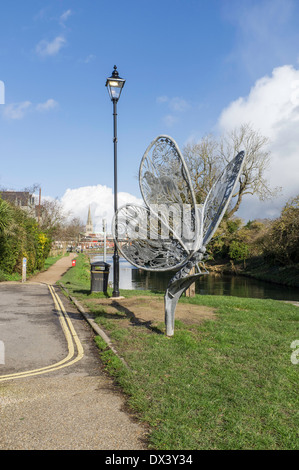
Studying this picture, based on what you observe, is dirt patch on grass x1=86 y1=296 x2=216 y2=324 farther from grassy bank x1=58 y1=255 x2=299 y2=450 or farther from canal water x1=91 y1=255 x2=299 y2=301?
canal water x1=91 y1=255 x2=299 y2=301

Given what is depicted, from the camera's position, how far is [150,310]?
10539 mm

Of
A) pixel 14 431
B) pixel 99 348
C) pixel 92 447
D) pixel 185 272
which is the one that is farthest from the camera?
pixel 185 272

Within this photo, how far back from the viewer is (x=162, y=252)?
7836 millimetres

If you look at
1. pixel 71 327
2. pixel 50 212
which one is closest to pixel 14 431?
pixel 71 327

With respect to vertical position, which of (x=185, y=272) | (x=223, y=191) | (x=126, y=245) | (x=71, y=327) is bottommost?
(x=71, y=327)

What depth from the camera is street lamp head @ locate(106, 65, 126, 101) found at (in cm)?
1213

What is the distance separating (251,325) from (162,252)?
332 centimetres

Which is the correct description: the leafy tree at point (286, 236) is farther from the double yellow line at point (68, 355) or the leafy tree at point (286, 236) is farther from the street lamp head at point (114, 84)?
the double yellow line at point (68, 355)

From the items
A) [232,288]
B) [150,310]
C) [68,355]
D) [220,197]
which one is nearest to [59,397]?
[68,355]

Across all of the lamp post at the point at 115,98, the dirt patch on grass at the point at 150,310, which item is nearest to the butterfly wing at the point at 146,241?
the dirt patch on grass at the point at 150,310

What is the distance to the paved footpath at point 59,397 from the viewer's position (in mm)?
3457

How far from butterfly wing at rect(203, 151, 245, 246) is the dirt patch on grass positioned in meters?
2.95

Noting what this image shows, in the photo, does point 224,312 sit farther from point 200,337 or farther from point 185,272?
point 185,272

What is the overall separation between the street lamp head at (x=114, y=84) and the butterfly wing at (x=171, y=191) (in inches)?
233
